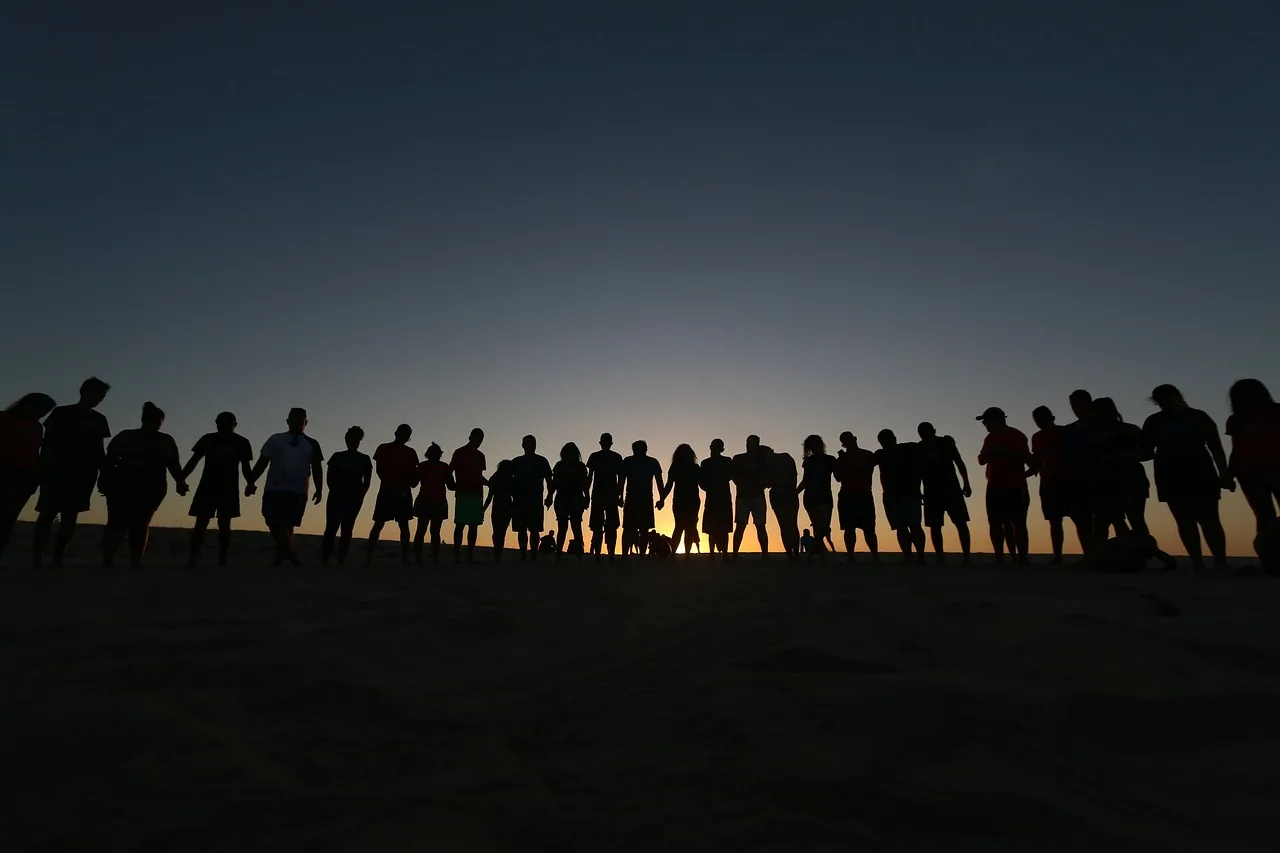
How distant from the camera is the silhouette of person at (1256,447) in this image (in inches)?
226

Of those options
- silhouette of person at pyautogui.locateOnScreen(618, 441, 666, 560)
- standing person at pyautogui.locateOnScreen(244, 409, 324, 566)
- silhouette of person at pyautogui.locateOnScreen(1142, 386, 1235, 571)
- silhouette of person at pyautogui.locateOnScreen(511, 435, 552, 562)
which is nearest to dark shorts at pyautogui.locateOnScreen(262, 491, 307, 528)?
standing person at pyautogui.locateOnScreen(244, 409, 324, 566)

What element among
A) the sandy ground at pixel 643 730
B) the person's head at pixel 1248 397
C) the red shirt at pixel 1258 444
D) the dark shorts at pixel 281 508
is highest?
the person's head at pixel 1248 397

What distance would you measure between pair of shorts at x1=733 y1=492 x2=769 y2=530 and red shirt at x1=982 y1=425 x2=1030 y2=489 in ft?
10.6

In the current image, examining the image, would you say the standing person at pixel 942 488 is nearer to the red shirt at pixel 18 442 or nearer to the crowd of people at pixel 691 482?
the crowd of people at pixel 691 482

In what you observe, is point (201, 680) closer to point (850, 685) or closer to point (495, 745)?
point (495, 745)

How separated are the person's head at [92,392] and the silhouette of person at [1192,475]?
10.1 meters

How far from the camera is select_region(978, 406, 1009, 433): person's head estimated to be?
8.14 meters

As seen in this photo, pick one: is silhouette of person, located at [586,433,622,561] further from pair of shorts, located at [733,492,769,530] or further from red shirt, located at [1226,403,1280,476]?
red shirt, located at [1226,403,1280,476]

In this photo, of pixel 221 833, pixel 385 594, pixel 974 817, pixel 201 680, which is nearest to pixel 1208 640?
pixel 974 817

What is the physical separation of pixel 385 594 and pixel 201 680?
86.1 inches

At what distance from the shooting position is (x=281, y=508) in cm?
824

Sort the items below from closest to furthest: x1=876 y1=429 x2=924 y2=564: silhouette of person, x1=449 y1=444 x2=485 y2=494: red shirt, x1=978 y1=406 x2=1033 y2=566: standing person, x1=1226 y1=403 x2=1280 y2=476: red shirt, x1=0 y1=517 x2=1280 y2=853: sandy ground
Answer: x1=0 y1=517 x2=1280 y2=853: sandy ground < x1=1226 y1=403 x2=1280 y2=476: red shirt < x1=978 y1=406 x2=1033 y2=566: standing person < x1=876 y1=429 x2=924 y2=564: silhouette of person < x1=449 y1=444 x2=485 y2=494: red shirt

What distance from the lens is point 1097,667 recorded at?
8.04 ft

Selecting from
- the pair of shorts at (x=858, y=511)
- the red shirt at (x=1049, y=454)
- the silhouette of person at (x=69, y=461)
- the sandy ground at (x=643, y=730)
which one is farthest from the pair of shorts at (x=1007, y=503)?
the silhouette of person at (x=69, y=461)
